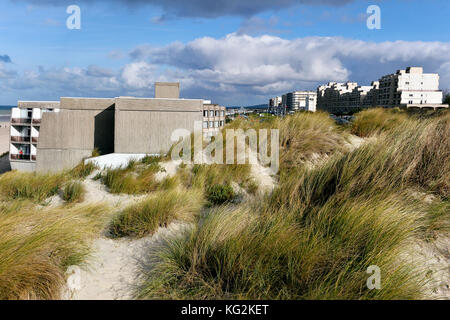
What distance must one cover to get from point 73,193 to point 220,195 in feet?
10.8

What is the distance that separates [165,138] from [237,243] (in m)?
13.7

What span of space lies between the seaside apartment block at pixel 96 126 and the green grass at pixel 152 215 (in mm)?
6596

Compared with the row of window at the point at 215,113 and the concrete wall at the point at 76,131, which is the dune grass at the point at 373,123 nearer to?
the concrete wall at the point at 76,131

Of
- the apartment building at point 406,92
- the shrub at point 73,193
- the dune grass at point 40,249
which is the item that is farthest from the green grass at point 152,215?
the apartment building at point 406,92

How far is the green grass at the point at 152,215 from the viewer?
162 inches

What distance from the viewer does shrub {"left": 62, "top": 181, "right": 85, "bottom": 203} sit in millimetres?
6161

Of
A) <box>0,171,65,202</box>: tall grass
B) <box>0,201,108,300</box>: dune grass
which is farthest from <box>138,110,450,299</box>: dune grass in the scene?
<box>0,171,65,202</box>: tall grass

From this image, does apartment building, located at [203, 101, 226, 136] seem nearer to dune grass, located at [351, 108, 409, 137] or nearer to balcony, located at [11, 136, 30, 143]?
balcony, located at [11, 136, 30, 143]

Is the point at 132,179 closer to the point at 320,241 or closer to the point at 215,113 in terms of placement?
the point at 320,241

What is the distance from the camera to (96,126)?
19031 millimetres

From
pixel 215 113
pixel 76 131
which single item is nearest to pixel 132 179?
pixel 76 131

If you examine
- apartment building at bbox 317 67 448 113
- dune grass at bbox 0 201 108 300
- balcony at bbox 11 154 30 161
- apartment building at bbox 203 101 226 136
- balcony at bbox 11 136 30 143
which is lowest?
dune grass at bbox 0 201 108 300

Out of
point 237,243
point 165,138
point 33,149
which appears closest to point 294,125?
point 237,243

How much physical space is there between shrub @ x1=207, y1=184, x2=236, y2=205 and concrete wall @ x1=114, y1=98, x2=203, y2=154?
999 cm
